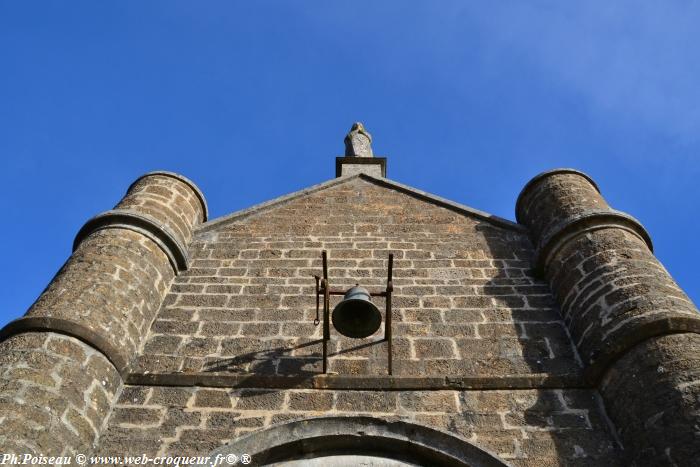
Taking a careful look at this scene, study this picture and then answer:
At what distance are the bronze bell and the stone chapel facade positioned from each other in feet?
1.35

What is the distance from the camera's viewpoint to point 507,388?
226 inches

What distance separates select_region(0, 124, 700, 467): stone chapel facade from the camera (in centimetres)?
513

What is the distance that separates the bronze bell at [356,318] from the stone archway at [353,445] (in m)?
0.73

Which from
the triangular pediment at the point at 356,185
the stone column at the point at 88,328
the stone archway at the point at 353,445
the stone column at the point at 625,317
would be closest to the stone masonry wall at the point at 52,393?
the stone column at the point at 88,328

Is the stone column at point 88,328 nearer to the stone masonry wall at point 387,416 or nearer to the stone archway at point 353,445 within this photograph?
the stone masonry wall at point 387,416

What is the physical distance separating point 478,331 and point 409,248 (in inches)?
65.7

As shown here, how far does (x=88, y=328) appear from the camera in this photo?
18.4ft

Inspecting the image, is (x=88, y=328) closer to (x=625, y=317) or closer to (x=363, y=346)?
(x=363, y=346)

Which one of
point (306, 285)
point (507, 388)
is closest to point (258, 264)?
point (306, 285)

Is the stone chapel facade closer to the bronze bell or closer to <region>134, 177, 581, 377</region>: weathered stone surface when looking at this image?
<region>134, 177, 581, 377</region>: weathered stone surface

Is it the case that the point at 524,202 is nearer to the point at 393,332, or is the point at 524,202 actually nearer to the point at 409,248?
the point at 409,248

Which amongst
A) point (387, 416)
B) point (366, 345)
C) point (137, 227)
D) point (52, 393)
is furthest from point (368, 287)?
point (52, 393)

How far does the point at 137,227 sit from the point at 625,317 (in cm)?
461

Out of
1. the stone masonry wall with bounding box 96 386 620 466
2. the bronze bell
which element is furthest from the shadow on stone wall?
the bronze bell
